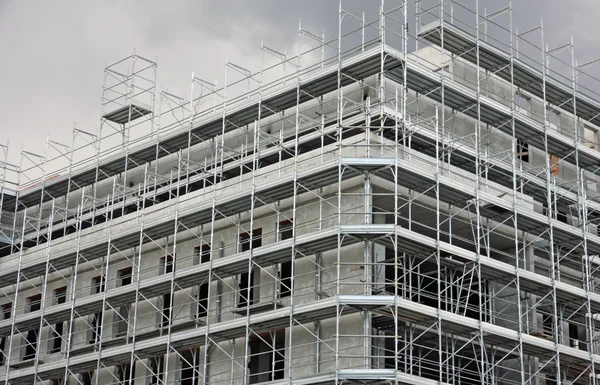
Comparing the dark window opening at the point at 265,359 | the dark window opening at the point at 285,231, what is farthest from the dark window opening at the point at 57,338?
the dark window opening at the point at 285,231

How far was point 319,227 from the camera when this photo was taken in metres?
35.5

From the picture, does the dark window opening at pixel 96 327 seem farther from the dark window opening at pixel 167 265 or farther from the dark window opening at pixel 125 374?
the dark window opening at pixel 167 265

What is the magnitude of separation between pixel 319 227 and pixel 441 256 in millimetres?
4083

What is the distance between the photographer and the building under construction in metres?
34.8

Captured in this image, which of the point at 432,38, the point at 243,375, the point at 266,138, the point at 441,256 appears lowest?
the point at 243,375

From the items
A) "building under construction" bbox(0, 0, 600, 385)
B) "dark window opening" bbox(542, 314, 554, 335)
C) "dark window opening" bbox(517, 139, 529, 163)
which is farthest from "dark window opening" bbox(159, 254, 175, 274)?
"dark window opening" bbox(517, 139, 529, 163)

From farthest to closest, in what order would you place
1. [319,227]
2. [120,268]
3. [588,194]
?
[588,194] → [120,268] → [319,227]

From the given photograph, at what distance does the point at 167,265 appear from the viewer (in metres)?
40.9

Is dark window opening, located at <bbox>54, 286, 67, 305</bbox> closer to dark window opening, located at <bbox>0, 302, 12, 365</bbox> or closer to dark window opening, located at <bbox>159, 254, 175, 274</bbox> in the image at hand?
dark window opening, located at <bbox>0, 302, 12, 365</bbox>

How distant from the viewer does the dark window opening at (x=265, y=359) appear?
36.5 metres

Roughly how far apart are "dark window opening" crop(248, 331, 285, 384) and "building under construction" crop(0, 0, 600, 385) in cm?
8

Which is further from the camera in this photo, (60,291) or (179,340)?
(60,291)

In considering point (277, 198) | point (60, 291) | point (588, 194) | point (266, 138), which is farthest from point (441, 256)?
point (60, 291)

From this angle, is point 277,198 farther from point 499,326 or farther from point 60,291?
point 60,291
